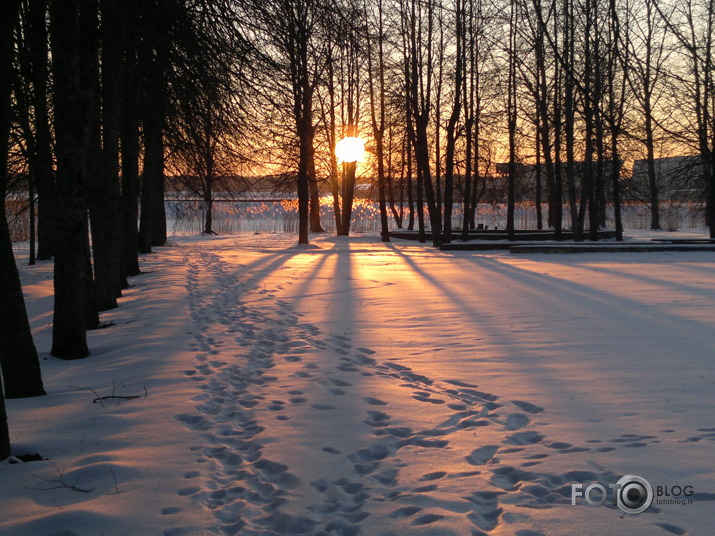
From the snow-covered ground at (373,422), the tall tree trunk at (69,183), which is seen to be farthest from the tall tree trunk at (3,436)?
the tall tree trunk at (69,183)

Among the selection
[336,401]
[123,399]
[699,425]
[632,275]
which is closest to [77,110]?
[123,399]

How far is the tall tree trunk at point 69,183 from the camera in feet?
19.7

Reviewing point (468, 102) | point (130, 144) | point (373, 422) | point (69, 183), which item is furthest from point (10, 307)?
point (468, 102)

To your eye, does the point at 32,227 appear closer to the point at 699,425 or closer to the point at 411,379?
the point at 411,379

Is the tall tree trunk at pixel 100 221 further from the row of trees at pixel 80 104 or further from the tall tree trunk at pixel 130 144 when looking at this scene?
the tall tree trunk at pixel 130 144

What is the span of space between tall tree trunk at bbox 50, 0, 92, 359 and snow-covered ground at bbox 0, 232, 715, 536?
16.7 inches

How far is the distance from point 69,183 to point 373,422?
13.5ft

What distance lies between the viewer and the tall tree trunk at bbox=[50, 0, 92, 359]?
236 inches

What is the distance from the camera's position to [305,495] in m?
3.38

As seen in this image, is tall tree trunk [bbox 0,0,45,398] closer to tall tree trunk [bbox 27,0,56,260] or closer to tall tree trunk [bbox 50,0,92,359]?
tall tree trunk [bbox 50,0,92,359]

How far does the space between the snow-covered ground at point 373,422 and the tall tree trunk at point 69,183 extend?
42 cm

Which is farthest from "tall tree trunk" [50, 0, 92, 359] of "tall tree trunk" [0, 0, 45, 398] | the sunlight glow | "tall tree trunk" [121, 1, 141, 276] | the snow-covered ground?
the sunlight glow

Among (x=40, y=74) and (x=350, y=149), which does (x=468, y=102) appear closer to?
(x=350, y=149)

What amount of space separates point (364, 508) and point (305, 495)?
35cm
